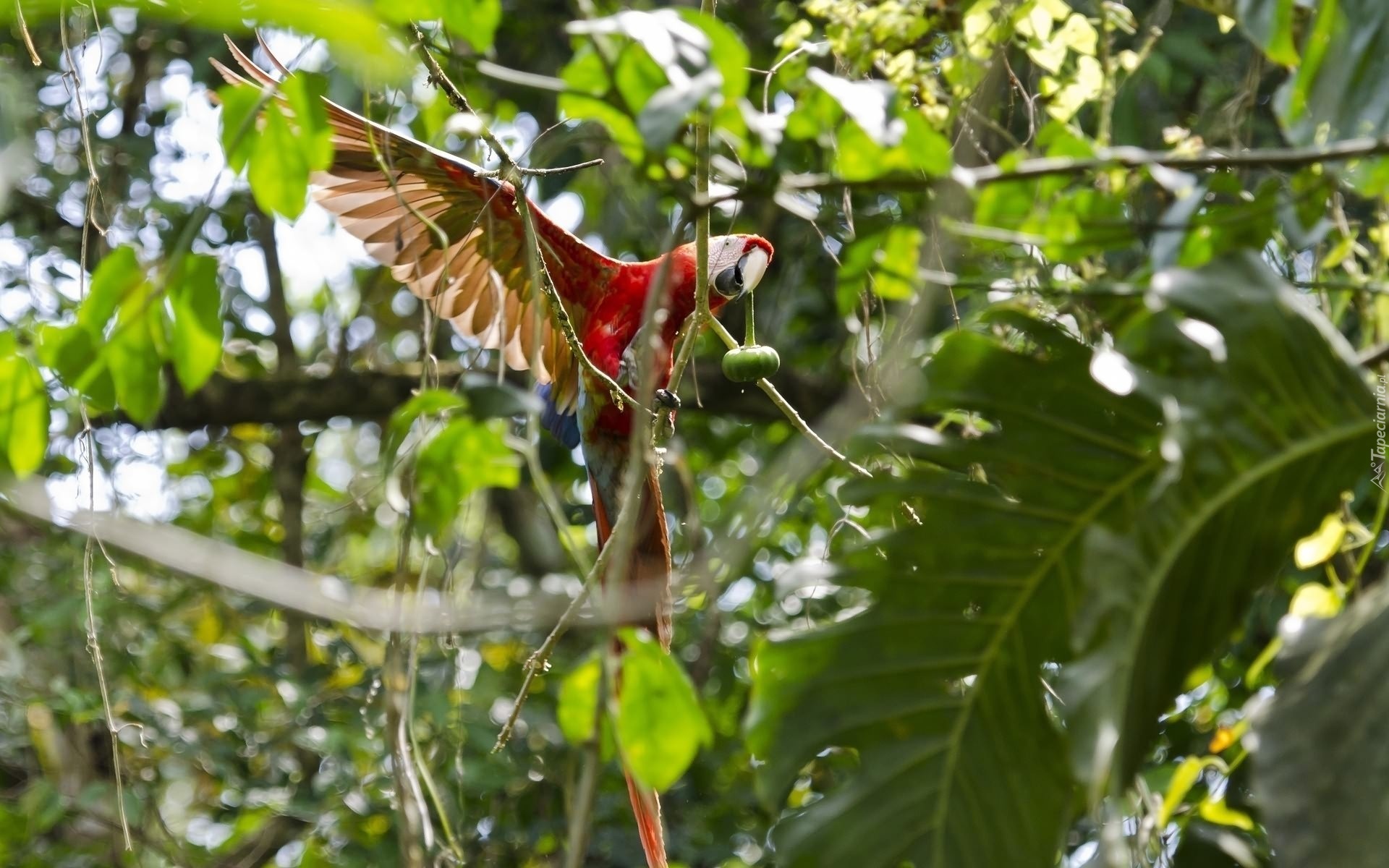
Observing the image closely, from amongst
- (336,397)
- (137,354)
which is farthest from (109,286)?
(336,397)

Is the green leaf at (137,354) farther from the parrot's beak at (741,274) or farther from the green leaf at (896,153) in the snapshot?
the parrot's beak at (741,274)

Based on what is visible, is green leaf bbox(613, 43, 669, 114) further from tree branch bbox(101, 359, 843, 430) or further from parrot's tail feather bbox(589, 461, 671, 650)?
tree branch bbox(101, 359, 843, 430)

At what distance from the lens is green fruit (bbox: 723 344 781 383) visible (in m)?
Answer: 1.30

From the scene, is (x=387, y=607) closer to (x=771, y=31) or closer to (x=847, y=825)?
(x=847, y=825)

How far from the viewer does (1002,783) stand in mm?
882

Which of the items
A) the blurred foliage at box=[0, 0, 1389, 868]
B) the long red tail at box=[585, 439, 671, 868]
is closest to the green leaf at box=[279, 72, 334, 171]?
the blurred foliage at box=[0, 0, 1389, 868]

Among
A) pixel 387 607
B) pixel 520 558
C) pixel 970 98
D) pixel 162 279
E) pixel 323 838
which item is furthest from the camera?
pixel 520 558

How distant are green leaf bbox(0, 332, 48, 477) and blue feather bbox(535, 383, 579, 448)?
1366mm

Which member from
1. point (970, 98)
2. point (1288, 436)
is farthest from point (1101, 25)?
point (1288, 436)

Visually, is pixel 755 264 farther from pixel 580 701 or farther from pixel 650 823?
pixel 580 701

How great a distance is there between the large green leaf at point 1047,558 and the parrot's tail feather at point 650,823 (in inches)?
15.7

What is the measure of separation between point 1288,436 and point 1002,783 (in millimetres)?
309

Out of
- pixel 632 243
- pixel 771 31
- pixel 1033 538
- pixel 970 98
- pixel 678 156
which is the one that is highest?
pixel 678 156

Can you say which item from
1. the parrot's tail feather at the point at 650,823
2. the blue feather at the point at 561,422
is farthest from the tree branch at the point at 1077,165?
the blue feather at the point at 561,422
